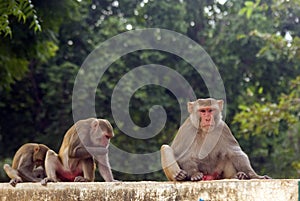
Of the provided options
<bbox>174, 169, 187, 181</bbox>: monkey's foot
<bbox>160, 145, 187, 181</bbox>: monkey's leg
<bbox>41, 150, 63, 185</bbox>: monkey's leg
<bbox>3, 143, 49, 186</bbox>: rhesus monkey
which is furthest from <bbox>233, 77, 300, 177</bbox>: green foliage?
<bbox>174, 169, 187, 181</bbox>: monkey's foot

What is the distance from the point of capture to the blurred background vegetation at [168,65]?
15773 mm

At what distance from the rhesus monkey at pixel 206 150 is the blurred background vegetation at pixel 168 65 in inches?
346

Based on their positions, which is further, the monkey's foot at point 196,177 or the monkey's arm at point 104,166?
the monkey's arm at point 104,166

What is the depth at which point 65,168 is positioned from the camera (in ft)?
24.0

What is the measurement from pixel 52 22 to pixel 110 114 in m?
5.22

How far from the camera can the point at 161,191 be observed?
5395 millimetres

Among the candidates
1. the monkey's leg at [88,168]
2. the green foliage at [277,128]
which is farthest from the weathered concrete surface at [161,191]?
the green foliage at [277,128]

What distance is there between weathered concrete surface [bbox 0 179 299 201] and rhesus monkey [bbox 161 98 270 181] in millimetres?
535

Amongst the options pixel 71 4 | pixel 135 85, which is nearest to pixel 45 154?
pixel 71 4

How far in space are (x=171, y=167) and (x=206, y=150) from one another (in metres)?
0.46

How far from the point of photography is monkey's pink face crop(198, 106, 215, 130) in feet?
20.8

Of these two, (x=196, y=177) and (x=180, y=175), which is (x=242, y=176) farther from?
(x=180, y=175)

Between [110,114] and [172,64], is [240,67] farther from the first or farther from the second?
[110,114]

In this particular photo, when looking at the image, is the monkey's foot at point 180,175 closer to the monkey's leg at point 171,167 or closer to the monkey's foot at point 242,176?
the monkey's leg at point 171,167
